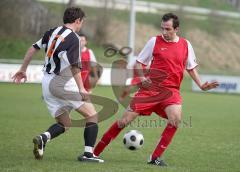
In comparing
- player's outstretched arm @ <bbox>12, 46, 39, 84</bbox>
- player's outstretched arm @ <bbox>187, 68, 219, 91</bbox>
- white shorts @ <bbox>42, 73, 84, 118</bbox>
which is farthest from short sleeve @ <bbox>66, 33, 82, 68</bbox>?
player's outstretched arm @ <bbox>187, 68, 219, 91</bbox>

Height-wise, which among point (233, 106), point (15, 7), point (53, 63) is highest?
point (15, 7)

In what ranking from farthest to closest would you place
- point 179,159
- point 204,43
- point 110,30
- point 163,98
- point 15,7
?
point 204,43
point 110,30
point 15,7
point 179,159
point 163,98

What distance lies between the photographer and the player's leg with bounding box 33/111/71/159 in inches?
330

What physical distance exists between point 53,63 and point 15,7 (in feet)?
116

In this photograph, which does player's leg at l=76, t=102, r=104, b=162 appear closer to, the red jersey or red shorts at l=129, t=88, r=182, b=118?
red shorts at l=129, t=88, r=182, b=118

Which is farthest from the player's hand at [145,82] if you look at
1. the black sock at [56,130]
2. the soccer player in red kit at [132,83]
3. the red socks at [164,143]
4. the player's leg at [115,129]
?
the black sock at [56,130]

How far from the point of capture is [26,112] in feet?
54.9

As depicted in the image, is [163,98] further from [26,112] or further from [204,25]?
[204,25]

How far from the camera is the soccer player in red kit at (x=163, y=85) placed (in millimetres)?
8695

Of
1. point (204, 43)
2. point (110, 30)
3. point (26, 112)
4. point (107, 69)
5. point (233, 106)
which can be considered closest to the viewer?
point (26, 112)

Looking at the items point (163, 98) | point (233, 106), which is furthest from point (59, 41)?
point (233, 106)

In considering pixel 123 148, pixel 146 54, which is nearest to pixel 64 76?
pixel 146 54

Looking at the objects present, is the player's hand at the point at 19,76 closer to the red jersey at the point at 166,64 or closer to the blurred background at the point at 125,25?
the red jersey at the point at 166,64

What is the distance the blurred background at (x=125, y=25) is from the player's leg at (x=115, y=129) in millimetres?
30094
